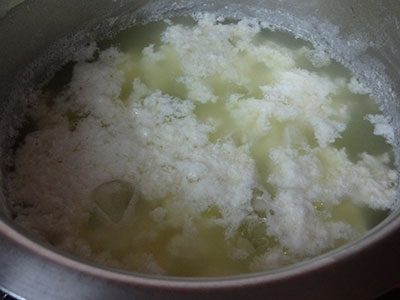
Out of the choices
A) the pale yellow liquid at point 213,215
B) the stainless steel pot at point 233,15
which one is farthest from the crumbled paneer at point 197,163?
the stainless steel pot at point 233,15

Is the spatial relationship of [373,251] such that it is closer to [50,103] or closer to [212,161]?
[212,161]

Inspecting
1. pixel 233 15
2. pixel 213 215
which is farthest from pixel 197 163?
pixel 233 15

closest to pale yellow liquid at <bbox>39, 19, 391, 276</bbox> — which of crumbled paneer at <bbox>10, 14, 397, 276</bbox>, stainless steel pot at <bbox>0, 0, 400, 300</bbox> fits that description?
crumbled paneer at <bbox>10, 14, 397, 276</bbox>

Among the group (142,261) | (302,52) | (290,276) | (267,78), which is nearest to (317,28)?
(302,52)

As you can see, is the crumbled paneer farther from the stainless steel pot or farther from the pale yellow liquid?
the stainless steel pot

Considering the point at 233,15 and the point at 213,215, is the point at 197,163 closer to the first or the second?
the point at 213,215

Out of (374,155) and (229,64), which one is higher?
(229,64)
